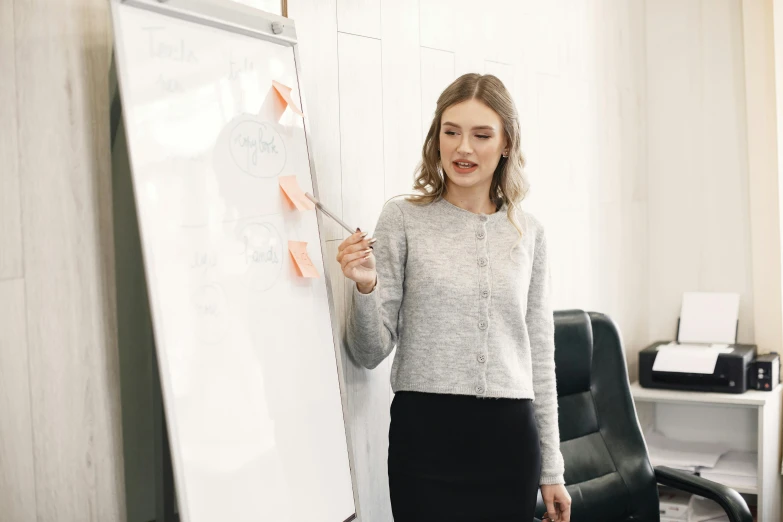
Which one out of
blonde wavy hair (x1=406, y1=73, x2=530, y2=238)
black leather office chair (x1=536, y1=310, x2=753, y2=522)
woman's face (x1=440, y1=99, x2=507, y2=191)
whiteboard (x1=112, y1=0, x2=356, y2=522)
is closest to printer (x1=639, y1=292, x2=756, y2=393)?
black leather office chair (x1=536, y1=310, x2=753, y2=522)

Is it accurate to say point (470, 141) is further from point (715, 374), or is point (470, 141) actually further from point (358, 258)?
point (715, 374)

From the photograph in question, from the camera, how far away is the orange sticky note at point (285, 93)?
1547 millimetres

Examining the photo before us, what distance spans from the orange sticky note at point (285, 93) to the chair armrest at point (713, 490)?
145 cm

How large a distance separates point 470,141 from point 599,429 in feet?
3.36

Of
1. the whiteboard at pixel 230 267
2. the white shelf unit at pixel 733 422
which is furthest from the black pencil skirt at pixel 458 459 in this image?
the white shelf unit at pixel 733 422

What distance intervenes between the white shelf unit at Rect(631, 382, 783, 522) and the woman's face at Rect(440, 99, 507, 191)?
63.1 inches

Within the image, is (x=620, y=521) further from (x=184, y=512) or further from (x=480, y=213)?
(x=184, y=512)

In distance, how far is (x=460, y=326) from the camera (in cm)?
170

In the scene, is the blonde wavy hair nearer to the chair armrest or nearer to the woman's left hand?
the woman's left hand

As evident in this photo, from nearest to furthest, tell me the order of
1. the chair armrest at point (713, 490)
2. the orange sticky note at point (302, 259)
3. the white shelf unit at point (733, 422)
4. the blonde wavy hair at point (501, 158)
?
the orange sticky note at point (302, 259) → the blonde wavy hair at point (501, 158) → the chair armrest at point (713, 490) → the white shelf unit at point (733, 422)

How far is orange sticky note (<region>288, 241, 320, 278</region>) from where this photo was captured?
5.00 feet

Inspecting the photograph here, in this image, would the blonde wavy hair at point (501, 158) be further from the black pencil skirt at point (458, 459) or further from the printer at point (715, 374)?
the printer at point (715, 374)

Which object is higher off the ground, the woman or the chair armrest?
the woman

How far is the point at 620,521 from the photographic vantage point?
2.22 meters
